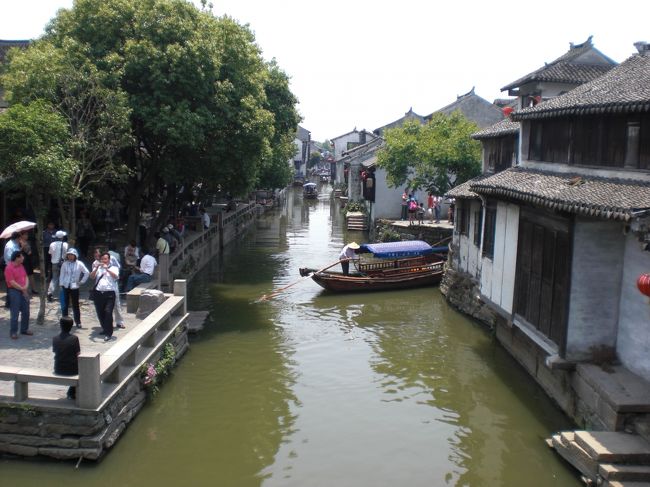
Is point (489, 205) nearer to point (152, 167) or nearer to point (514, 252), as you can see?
point (514, 252)

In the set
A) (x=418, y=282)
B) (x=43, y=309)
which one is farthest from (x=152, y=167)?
(x=418, y=282)

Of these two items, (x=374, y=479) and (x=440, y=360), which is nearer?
(x=374, y=479)

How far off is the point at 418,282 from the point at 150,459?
14418mm

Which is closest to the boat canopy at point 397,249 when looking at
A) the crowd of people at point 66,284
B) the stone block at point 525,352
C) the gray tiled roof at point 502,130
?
the gray tiled roof at point 502,130

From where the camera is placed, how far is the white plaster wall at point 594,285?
10.3 metres

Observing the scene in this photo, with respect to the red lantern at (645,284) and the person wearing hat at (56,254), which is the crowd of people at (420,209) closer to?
the person wearing hat at (56,254)

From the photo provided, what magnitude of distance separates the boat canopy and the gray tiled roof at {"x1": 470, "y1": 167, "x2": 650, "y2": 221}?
8.71 metres

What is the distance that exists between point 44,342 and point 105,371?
2991 mm

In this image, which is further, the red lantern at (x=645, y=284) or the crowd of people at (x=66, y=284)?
the crowd of people at (x=66, y=284)

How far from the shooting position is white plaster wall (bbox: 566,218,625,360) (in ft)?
33.9

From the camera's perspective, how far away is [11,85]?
623 inches

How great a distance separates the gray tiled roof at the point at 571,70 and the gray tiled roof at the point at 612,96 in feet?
34.3

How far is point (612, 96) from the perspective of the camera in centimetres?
1141

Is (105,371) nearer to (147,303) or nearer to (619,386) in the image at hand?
(147,303)
